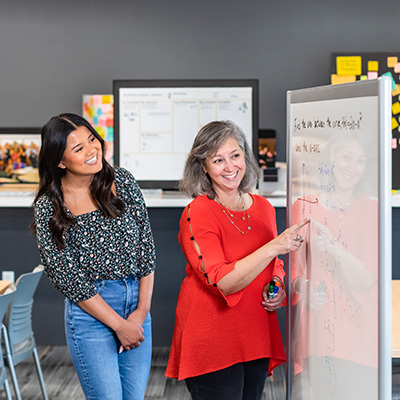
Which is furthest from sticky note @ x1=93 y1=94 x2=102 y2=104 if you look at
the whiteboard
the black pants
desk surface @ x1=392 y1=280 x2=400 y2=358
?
the black pants

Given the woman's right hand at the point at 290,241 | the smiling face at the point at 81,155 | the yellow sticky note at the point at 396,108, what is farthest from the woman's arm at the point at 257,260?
the yellow sticky note at the point at 396,108

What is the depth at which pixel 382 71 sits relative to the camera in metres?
4.19

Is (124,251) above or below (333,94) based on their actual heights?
below

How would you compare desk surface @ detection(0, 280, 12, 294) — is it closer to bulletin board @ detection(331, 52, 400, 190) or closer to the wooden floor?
the wooden floor

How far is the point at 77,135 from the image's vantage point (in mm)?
1963

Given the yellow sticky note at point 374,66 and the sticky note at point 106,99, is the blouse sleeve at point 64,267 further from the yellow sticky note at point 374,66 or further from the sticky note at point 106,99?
the yellow sticky note at point 374,66

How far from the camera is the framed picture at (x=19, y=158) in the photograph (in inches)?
162

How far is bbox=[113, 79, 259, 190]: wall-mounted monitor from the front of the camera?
12.2ft

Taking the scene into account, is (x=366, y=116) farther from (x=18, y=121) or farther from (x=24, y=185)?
(x=18, y=121)

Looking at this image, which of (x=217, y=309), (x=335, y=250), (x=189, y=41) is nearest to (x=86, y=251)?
(x=217, y=309)

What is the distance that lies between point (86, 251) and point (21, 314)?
121cm

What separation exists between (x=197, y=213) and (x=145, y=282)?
0.40 metres

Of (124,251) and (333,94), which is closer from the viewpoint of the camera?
(333,94)

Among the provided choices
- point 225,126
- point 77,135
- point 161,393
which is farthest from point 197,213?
point 161,393
